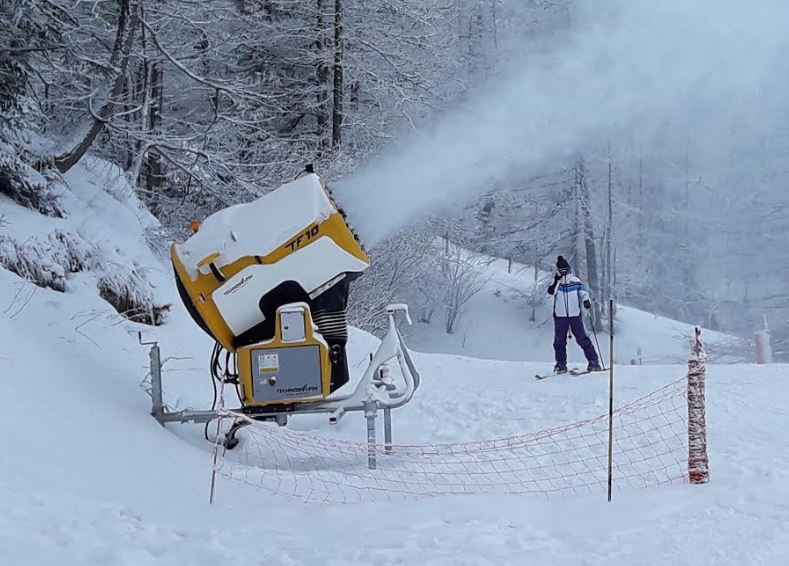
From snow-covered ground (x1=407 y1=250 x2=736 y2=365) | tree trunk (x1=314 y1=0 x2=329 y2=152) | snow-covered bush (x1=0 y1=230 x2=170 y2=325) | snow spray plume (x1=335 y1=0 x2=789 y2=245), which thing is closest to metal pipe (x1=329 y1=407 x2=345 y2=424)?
snow-covered bush (x1=0 y1=230 x2=170 y2=325)

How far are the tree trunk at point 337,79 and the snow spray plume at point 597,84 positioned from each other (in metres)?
5.36

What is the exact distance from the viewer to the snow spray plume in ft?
32.0

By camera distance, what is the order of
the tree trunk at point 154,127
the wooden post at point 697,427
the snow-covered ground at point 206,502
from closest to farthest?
the snow-covered ground at point 206,502 < the wooden post at point 697,427 < the tree trunk at point 154,127

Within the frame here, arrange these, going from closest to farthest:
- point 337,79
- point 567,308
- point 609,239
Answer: point 567,308 → point 337,79 → point 609,239

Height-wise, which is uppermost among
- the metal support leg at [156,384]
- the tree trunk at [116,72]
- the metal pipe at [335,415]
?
the tree trunk at [116,72]

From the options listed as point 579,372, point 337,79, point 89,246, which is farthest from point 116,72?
point 337,79

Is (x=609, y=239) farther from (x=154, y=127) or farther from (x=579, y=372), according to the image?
(x=579, y=372)

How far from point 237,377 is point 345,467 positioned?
3.59 feet

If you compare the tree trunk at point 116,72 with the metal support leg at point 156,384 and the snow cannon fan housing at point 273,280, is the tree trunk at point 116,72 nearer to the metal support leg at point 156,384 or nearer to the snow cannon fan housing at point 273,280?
the metal support leg at point 156,384

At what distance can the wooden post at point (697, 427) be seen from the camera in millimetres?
Answer: 5305

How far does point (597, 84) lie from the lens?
1126 cm

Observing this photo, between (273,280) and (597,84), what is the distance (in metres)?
6.97

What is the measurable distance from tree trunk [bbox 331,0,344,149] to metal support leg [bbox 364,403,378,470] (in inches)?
461

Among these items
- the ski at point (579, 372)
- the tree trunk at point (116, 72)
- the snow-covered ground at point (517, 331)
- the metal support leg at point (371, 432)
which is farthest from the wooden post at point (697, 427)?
the snow-covered ground at point (517, 331)
